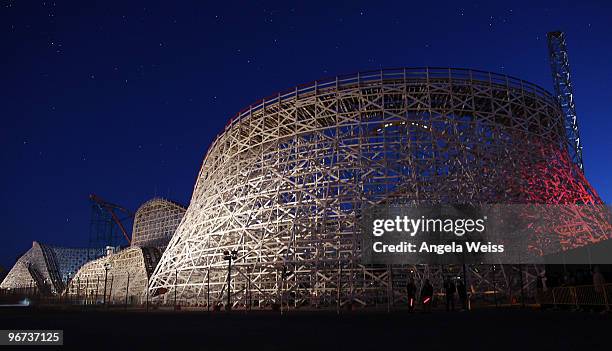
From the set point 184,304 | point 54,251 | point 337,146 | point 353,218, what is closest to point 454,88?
point 337,146

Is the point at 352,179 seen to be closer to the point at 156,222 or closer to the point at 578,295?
the point at 578,295

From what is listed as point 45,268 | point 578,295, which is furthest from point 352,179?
point 45,268

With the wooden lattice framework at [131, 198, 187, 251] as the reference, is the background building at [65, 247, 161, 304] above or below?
below

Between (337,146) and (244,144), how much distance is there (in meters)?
6.97

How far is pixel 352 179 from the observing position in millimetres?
23484

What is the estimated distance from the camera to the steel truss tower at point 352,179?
2217cm

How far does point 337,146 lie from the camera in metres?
24.2

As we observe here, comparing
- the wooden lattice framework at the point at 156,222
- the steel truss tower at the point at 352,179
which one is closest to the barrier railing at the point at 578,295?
the steel truss tower at the point at 352,179

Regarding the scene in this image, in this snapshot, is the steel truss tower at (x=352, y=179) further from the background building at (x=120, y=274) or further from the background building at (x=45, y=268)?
the background building at (x=45, y=268)

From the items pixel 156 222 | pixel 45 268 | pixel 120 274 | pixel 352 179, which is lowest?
pixel 120 274

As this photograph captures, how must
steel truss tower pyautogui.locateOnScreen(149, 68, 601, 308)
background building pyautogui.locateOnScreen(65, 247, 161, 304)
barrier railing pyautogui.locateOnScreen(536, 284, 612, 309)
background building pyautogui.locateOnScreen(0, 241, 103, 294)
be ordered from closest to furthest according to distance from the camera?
barrier railing pyautogui.locateOnScreen(536, 284, 612, 309) → steel truss tower pyautogui.locateOnScreen(149, 68, 601, 308) → background building pyautogui.locateOnScreen(65, 247, 161, 304) → background building pyautogui.locateOnScreen(0, 241, 103, 294)

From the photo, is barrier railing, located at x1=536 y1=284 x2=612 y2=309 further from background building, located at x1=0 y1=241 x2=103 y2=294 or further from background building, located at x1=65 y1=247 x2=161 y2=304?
background building, located at x1=0 y1=241 x2=103 y2=294

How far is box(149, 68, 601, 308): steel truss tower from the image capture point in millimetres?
22172

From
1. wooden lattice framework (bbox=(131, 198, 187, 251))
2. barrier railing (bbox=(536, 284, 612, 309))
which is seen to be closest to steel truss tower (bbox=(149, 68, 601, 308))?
barrier railing (bbox=(536, 284, 612, 309))
